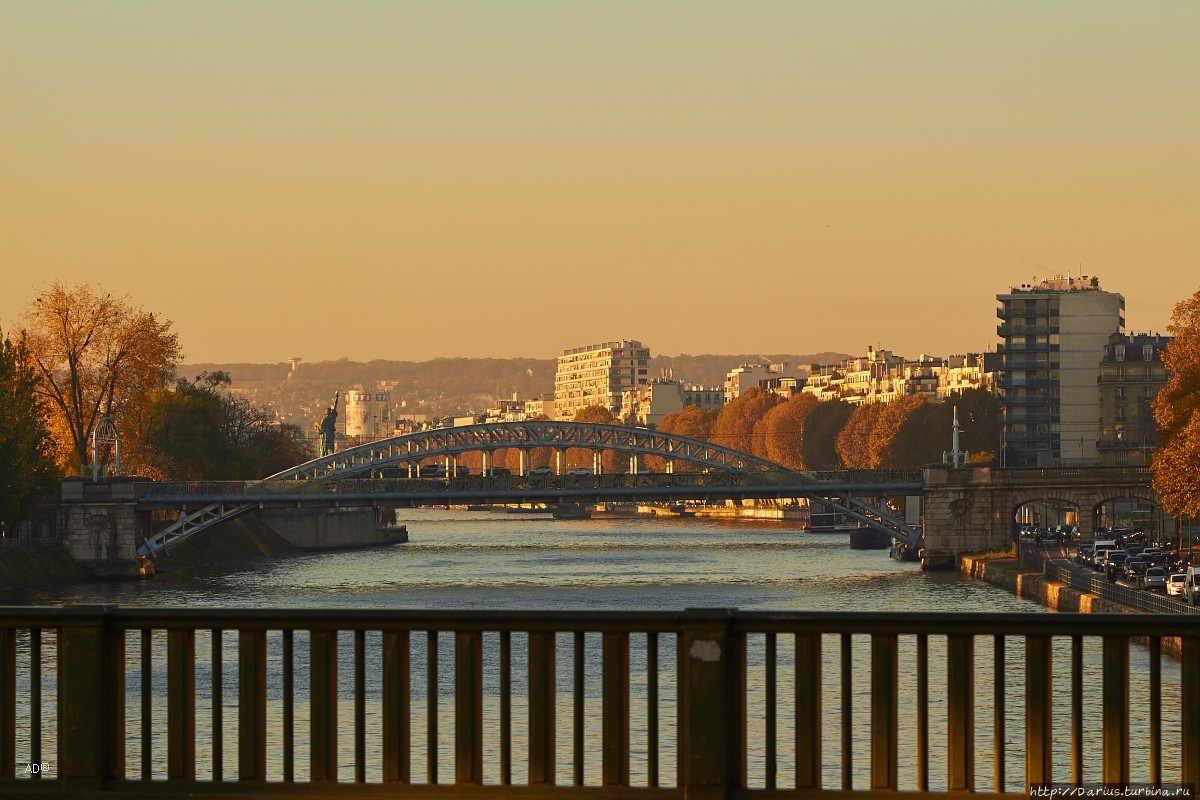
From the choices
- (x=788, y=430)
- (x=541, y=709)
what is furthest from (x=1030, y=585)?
(x=788, y=430)

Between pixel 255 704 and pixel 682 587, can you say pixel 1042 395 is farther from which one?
pixel 255 704

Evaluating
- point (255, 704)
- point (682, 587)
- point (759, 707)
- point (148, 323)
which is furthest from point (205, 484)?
point (255, 704)

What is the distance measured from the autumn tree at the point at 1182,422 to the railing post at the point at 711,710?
45.8 meters

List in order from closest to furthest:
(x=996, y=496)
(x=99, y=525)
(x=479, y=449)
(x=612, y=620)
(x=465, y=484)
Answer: (x=612, y=620) → (x=99, y=525) → (x=996, y=496) → (x=465, y=484) → (x=479, y=449)

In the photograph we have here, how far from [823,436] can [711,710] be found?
490 ft

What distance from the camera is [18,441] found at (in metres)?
64.7

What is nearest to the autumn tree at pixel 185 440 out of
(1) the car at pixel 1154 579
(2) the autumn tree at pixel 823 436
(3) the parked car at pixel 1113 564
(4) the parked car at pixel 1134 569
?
(3) the parked car at pixel 1113 564

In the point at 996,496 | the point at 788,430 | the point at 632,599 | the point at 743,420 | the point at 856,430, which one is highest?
the point at 743,420

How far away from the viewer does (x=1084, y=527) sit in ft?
262

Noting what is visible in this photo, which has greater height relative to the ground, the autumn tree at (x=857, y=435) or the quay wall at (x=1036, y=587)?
the autumn tree at (x=857, y=435)

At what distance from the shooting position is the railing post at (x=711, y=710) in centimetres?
873

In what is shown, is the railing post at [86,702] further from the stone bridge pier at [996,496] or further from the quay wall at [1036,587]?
the stone bridge pier at [996,496]

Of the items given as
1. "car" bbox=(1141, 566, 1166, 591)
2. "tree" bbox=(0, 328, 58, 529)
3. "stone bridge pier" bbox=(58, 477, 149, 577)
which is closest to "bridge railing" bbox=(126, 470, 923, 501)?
"stone bridge pier" bbox=(58, 477, 149, 577)

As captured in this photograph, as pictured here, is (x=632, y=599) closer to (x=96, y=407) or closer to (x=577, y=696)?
(x=96, y=407)
